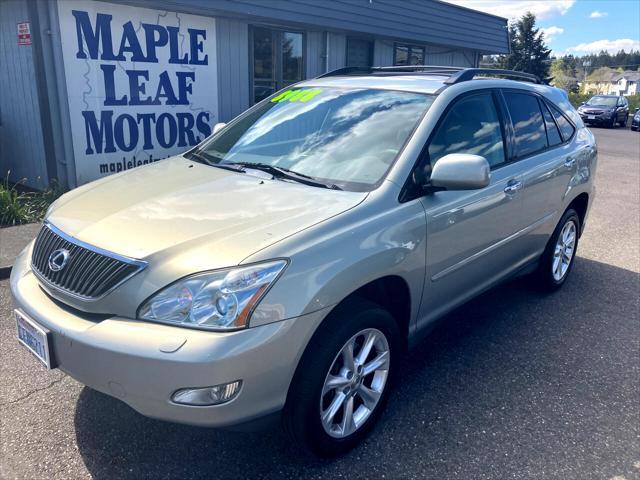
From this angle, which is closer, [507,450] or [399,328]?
[507,450]

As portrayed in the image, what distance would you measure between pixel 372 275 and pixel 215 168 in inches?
51.8

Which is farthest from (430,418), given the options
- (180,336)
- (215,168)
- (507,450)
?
(215,168)

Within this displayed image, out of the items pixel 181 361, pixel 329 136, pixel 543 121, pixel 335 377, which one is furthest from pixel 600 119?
pixel 181 361

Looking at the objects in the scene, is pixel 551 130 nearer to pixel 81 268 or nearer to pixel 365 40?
pixel 81 268

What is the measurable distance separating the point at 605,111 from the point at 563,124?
85.3ft

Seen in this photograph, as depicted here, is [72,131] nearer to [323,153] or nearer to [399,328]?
[323,153]

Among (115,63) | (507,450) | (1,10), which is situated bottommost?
(507,450)

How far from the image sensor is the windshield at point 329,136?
9.98 ft

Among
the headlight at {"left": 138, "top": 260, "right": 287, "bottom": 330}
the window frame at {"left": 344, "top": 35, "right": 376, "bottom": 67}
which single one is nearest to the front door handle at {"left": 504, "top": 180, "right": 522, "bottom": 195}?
the headlight at {"left": 138, "top": 260, "right": 287, "bottom": 330}

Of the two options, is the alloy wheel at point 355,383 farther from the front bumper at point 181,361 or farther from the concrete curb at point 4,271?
the concrete curb at point 4,271

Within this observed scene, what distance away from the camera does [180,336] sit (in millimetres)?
2111

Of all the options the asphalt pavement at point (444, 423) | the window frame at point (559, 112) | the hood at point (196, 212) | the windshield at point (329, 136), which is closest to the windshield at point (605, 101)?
the window frame at point (559, 112)

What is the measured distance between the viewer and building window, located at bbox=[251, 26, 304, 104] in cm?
987

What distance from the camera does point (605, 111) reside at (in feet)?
89.4
